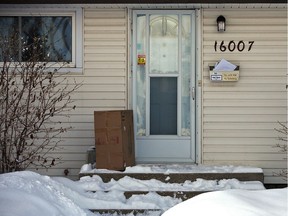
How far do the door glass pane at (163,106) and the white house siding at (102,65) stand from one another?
503 millimetres

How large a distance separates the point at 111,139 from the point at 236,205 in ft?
15.5

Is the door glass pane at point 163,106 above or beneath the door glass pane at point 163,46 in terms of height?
beneath

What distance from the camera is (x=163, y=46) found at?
9.16m

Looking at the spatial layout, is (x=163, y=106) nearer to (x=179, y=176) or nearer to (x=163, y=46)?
(x=163, y=46)

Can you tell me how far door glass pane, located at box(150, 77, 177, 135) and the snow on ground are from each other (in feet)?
3.17

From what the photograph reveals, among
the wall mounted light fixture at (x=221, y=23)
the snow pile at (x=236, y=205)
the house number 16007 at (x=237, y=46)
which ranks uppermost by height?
the wall mounted light fixture at (x=221, y=23)

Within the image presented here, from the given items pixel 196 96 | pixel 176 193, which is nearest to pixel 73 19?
pixel 196 96

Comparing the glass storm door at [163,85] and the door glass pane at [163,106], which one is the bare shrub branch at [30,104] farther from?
the door glass pane at [163,106]

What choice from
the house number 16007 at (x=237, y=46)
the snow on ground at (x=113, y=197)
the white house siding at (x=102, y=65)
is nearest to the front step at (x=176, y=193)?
the snow on ground at (x=113, y=197)

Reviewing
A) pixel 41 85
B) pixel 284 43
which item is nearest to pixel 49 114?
pixel 41 85

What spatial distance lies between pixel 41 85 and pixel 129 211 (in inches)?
108

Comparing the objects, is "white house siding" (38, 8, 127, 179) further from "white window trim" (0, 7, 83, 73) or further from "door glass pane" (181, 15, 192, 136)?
"door glass pane" (181, 15, 192, 136)

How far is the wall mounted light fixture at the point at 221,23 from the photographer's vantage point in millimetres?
8852

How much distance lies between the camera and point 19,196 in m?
5.83
